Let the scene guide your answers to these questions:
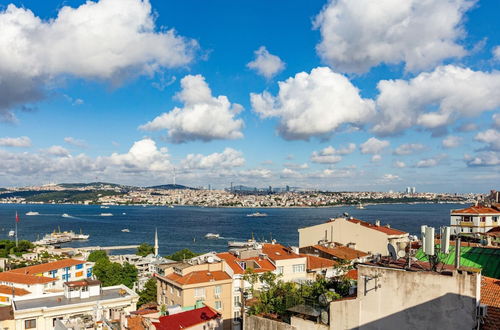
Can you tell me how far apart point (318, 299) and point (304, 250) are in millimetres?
28478

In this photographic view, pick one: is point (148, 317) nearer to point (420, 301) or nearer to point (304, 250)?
point (420, 301)

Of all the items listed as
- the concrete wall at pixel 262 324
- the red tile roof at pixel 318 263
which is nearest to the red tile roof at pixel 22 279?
the red tile roof at pixel 318 263

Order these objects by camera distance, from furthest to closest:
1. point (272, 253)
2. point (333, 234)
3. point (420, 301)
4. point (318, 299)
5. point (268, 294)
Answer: point (333, 234)
point (272, 253)
point (268, 294)
point (318, 299)
point (420, 301)

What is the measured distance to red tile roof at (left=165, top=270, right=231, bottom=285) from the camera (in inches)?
976

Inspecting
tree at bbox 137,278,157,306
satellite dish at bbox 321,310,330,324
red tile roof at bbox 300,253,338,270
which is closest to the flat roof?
tree at bbox 137,278,157,306

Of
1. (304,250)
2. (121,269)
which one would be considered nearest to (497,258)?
(304,250)

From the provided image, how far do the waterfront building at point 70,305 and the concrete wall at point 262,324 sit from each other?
10305 mm

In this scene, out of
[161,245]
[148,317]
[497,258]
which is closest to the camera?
[497,258]

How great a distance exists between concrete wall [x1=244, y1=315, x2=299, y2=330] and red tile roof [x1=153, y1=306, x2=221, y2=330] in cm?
584

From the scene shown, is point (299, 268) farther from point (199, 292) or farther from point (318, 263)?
point (199, 292)

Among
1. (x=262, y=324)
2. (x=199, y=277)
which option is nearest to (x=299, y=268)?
(x=199, y=277)

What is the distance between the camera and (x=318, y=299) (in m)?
9.91

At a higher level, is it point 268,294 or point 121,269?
point 268,294

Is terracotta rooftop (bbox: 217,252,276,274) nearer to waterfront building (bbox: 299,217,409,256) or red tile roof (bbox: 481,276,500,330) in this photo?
waterfront building (bbox: 299,217,409,256)
